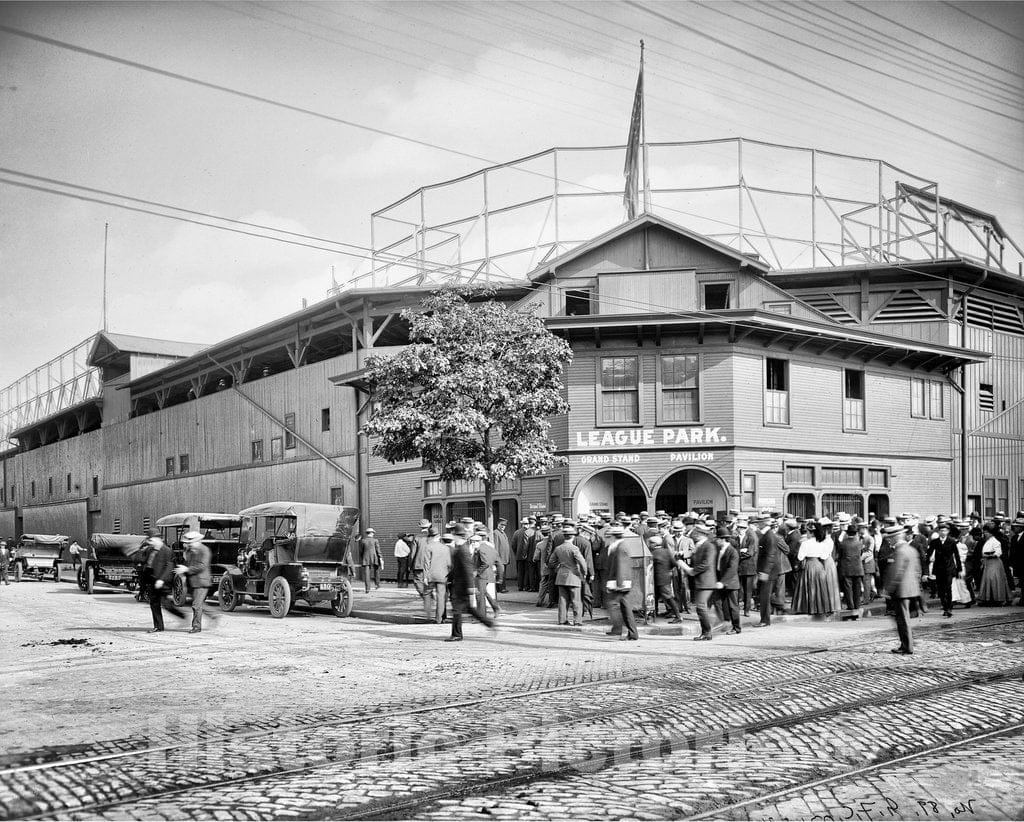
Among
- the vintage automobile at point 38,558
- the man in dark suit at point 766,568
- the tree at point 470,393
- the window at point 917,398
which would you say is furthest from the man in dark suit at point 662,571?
the vintage automobile at point 38,558

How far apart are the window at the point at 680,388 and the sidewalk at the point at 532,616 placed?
242 inches

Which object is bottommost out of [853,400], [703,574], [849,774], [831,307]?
[849,774]

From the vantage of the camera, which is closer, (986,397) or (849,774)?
(849,774)

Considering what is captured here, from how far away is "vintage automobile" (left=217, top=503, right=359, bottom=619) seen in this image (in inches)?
770

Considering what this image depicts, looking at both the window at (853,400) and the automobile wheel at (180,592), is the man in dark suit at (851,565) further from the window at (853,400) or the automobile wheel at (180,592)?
the automobile wheel at (180,592)

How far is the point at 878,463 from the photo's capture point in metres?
27.3

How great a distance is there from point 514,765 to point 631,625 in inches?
317

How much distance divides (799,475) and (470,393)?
10899mm

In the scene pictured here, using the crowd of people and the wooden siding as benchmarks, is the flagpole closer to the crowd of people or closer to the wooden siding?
the crowd of people

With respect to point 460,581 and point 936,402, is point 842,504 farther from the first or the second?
point 460,581

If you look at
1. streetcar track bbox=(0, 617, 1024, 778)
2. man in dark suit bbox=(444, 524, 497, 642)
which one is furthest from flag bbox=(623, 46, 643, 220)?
streetcar track bbox=(0, 617, 1024, 778)

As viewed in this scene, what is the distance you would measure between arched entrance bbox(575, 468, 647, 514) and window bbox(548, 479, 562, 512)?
21.5 inches

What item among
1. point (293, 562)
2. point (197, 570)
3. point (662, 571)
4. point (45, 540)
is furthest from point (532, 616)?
point (45, 540)

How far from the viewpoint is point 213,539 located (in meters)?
25.2
